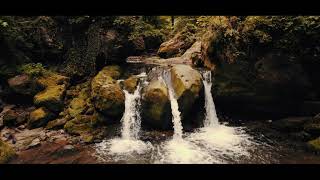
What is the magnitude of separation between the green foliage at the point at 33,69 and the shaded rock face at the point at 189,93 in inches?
285

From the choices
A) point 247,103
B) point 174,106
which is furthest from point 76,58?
point 247,103

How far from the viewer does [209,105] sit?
14.5 m

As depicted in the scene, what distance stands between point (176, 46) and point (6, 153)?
12.6 meters

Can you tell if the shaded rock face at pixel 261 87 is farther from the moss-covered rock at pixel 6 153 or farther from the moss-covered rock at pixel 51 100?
the moss-covered rock at pixel 6 153

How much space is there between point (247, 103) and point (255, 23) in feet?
11.8

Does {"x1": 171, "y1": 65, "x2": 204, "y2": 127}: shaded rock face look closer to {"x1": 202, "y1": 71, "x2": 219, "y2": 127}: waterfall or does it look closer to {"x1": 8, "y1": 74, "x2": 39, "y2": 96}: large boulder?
{"x1": 202, "y1": 71, "x2": 219, "y2": 127}: waterfall

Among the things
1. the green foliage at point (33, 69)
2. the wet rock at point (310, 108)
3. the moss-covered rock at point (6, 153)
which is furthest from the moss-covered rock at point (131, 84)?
the wet rock at point (310, 108)

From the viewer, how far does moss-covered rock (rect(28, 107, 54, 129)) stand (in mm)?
14414

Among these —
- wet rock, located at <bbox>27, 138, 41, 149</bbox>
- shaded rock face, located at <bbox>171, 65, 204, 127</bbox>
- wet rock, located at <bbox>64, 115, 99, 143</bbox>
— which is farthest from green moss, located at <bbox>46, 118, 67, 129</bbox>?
shaded rock face, located at <bbox>171, 65, 204, 127</bbox>

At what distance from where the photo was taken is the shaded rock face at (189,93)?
45.0 feet

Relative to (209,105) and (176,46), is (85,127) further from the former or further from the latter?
(176,46)

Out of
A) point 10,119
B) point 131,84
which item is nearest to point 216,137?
point 131,84
